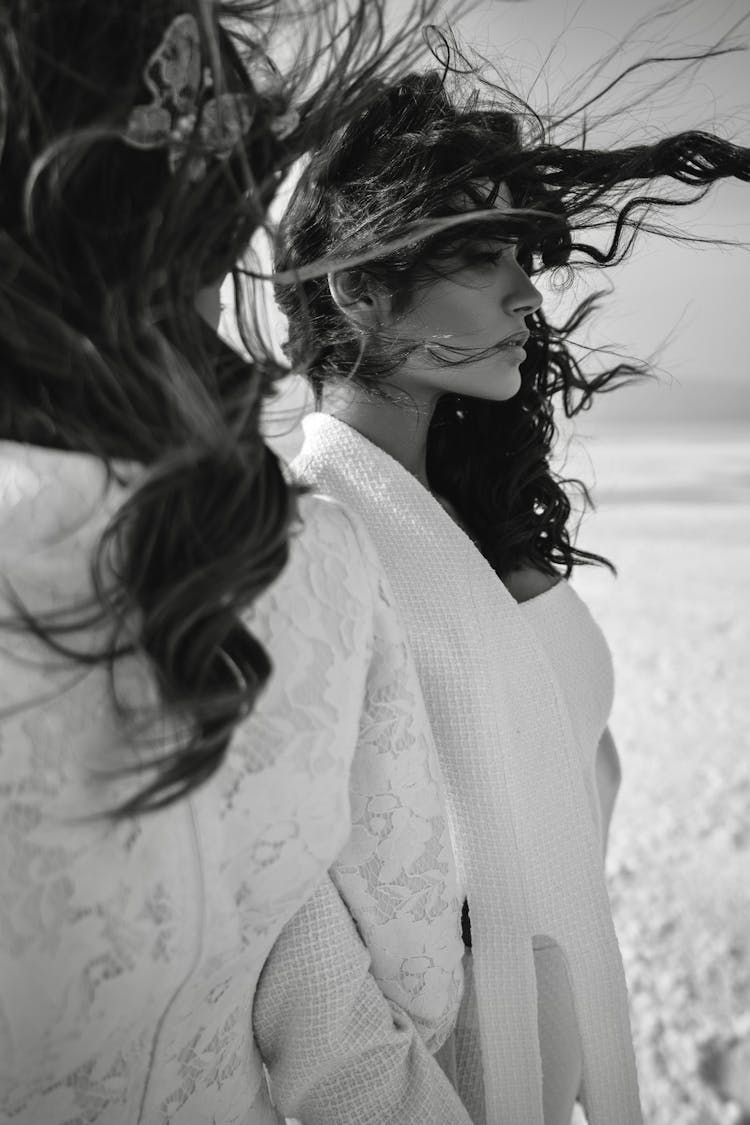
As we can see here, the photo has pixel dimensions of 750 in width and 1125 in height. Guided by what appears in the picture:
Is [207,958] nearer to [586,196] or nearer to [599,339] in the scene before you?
[586,196]

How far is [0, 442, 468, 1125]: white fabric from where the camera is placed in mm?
741

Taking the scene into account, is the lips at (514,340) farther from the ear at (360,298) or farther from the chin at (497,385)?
the ear at (360,298)

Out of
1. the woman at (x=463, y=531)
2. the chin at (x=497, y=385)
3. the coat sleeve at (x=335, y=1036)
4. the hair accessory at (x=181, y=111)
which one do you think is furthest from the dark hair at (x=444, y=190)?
the coat sleeve at (x=335, y=1036)

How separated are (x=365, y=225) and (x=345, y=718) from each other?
30.7 inches

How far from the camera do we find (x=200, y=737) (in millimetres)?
761

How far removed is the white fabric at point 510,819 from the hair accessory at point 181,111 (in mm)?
651

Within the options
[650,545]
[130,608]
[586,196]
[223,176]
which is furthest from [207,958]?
[650,545]

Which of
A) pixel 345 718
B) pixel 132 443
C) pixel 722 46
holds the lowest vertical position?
pixel 345 718

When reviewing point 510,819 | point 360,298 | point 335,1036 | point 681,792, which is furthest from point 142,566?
point 681,792

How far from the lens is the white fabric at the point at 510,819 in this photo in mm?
1252

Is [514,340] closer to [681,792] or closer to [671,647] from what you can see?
[681,792]

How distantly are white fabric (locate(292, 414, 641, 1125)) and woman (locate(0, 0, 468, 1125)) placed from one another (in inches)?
15.4

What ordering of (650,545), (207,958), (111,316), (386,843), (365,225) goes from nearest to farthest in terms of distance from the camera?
1. (111,316)
2. (207,958)
3. (386,843)
4. (365,225)
5. (650,545)

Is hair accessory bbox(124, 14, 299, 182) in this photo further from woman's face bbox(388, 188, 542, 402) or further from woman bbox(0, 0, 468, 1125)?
woman's face bbox(388, 188, 542, 402)
